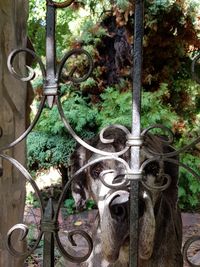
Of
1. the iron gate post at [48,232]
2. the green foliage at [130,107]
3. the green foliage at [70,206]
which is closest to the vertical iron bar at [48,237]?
the iron gate post at [48,232]

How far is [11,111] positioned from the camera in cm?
162

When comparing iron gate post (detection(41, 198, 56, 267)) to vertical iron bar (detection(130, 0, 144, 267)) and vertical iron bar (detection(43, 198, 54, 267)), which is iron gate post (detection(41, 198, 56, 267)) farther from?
vertical iron bar (detection(130, 0, 144, 267))

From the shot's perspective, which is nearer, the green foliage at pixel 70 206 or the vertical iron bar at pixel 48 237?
the vertical iron bar at pixel 48 237

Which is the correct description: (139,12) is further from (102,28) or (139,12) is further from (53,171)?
(53,171)

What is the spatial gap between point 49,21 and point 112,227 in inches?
25.8

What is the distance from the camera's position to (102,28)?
503 cm

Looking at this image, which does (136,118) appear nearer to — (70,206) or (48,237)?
(48,237)

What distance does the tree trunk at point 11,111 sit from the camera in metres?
1.55

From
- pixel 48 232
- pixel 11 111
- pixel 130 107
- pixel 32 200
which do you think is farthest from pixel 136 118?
pixel 32 200

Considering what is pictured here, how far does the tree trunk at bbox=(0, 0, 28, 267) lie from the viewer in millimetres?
1554

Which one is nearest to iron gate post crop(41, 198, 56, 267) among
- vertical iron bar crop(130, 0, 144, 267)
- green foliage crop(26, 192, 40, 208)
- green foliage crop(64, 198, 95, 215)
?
vertical iron bar crop(130, 0, 144, 267)

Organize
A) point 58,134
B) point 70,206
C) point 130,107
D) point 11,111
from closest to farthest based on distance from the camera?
point 11,111 < point 130,107 < point 58,134 < point 70,206

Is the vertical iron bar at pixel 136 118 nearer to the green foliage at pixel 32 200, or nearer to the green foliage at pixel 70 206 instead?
the green foliage at pixel 70 206

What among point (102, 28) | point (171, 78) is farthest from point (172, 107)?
point (102, 28)
